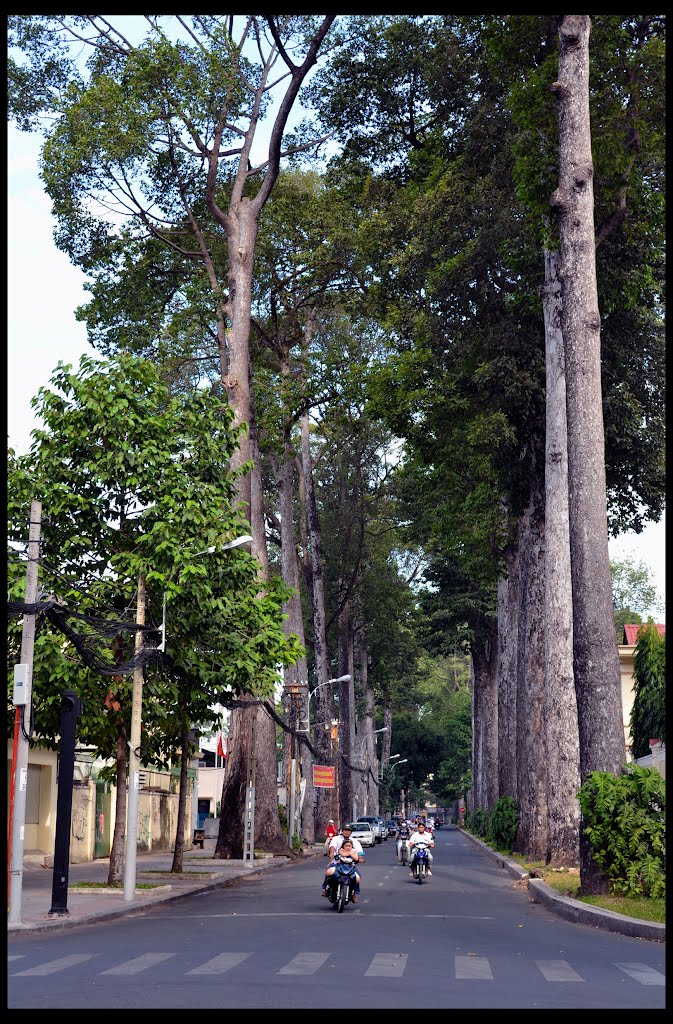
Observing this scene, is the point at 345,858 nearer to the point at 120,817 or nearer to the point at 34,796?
the point at 120,817

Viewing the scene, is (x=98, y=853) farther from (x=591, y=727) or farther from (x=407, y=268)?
(x=591, y=727)

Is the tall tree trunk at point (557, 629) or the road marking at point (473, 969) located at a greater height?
the tall tree trunk at point (557, 629)

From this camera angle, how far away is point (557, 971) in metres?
12.0

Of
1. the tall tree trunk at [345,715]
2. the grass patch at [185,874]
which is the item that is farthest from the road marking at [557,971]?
the tall tree trunk at [345,715]

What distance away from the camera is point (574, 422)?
20703 millimetres

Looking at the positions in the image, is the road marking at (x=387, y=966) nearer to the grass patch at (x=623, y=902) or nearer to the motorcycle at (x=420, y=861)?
the grass patch at (x=623, y=902)

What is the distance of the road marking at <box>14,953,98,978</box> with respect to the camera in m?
12.4

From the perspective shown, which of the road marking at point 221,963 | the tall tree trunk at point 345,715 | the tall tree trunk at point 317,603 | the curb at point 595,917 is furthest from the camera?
the tall tree trunk at point 345,715

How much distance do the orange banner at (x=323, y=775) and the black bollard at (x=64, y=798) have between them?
3594 cm

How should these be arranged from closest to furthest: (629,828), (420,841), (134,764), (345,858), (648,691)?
(629,828)
(345,858)
(134,764)
(420,841)
(648,691)

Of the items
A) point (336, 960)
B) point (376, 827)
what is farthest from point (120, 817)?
point (376, 827)

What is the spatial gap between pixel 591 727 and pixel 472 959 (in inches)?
287

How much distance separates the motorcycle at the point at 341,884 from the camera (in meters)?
20.5

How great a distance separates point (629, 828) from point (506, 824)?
24387mm
